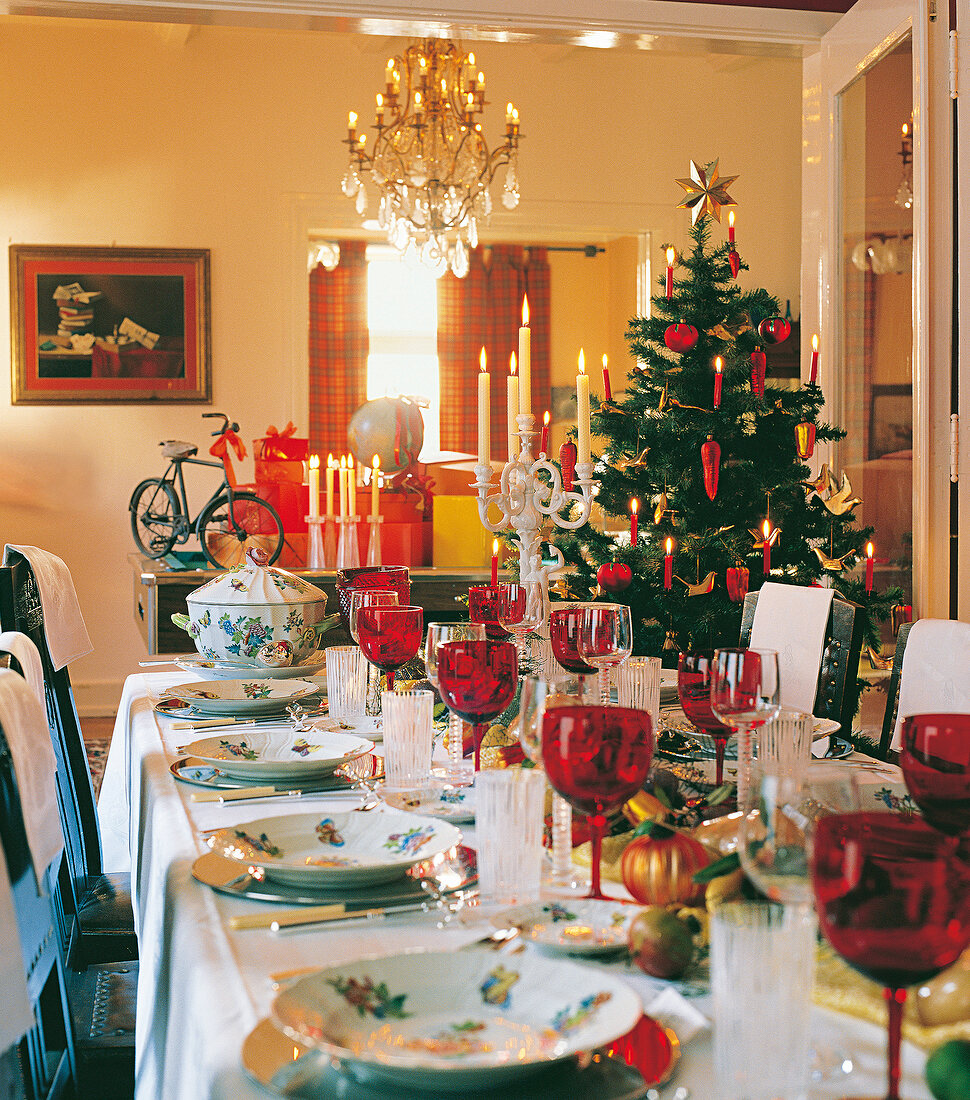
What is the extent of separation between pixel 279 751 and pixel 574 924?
0.63 metres

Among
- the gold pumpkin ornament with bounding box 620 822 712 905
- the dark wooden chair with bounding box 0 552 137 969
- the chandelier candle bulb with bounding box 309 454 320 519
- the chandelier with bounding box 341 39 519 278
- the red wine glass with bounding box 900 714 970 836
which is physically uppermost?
the chandelier with bounding box 341 39 519 278

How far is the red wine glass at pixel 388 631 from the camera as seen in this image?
1292 millimetres

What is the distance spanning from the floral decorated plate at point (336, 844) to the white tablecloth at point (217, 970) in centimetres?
4

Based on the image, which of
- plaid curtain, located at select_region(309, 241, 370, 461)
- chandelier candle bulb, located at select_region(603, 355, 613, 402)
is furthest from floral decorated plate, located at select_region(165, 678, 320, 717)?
plaid curtain, located at select_region(309, 241, 370, 461)

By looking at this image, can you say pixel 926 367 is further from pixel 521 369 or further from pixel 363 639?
pixel 363 639

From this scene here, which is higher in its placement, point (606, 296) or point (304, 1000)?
point (606, 296)

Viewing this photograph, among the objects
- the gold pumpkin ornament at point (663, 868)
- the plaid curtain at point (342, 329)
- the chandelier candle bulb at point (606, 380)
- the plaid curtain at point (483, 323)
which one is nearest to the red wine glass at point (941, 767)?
the gold pumpkin ornament at point (663, 868)

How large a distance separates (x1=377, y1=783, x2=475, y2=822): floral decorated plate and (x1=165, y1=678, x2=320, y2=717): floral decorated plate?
0.50 metres

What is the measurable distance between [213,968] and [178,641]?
2.01m

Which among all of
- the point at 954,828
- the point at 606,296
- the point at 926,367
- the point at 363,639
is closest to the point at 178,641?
the point at 363,639

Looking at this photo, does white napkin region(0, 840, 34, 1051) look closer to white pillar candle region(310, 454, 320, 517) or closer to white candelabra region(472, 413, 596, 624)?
white candelabra region(472, 413, 596, 624)

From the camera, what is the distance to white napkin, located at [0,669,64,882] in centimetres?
101

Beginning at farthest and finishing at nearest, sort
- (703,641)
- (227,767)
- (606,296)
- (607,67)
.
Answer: (606,296)
(607,67)
(703,641)
(227,767)

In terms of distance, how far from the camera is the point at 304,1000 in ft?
2.02
